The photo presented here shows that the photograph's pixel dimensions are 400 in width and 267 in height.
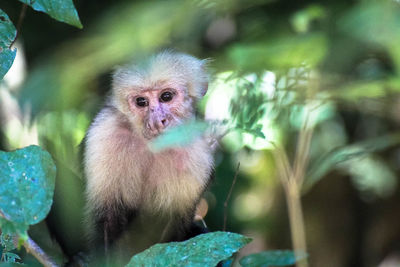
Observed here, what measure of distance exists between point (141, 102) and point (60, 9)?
4.27ft

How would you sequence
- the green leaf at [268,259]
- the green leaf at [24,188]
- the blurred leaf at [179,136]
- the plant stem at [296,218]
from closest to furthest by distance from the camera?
the green leaf at [24,188], the blurred leaf at [179,136], the green leaf at [268,259], the plant stem at [296,218]

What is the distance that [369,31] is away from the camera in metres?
1.20

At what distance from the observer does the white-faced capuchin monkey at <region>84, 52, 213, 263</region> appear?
2.62 m

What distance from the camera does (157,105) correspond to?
2.67 m

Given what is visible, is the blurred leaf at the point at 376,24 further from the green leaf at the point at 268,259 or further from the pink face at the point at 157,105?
the pink face at the point at 157,105

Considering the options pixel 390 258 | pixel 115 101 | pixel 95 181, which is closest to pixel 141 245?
pixel 95 181

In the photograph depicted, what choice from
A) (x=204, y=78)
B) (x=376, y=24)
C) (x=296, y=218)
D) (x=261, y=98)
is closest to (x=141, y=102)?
(x=204, y=78)

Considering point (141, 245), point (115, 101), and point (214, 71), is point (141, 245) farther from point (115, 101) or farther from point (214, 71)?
point (214, 71)

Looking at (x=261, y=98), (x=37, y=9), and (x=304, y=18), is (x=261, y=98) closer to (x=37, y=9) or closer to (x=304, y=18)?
(x=304, y=18)

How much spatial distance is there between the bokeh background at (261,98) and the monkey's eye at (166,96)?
18cm

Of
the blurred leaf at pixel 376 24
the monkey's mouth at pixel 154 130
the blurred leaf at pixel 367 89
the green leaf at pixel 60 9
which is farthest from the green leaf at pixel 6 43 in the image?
the blurred leaf at pixel 367 89

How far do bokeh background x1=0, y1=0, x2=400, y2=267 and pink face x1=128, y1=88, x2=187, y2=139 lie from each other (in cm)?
15

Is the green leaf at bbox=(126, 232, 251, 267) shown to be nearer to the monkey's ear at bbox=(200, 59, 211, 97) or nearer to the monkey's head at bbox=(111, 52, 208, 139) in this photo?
the monkey's head at bbox=(111, 52, 208, 139)

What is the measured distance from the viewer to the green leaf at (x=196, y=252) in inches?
58.3
